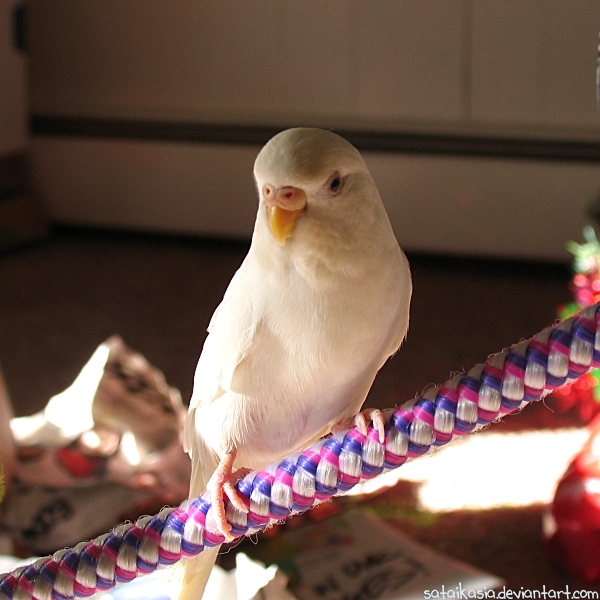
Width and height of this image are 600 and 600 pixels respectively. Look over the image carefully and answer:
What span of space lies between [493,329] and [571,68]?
851 mm

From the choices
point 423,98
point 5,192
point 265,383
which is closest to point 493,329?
point 423,98

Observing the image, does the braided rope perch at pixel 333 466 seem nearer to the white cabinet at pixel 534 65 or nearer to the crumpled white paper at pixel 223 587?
the crumpled white paper at pixel 223 587

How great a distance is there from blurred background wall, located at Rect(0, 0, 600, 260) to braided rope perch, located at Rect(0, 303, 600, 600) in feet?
5.66

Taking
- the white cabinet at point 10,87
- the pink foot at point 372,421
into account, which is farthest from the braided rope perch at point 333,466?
the white cabinet at point 10,87

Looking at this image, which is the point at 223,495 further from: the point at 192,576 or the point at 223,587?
the point at 223,587

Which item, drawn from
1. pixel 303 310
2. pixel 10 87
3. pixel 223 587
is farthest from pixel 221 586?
pixel 10 87

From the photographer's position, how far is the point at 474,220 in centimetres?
228

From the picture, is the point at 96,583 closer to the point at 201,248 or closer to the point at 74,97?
the point at 201,248

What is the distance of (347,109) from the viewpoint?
2350 millimetres

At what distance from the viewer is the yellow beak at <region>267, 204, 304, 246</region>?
493 millimetres

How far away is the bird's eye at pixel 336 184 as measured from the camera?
496 mm

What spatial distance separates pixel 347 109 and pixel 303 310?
193cm

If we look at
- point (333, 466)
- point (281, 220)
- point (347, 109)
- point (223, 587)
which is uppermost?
point (281, 220)

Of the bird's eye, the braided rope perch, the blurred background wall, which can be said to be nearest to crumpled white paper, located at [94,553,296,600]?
the braided rope perch
